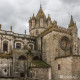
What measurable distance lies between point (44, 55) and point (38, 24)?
14326 mm

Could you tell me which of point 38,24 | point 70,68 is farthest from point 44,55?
point 38,24

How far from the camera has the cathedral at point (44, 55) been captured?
31234mm

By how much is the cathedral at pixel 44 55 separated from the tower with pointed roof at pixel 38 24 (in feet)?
20.1

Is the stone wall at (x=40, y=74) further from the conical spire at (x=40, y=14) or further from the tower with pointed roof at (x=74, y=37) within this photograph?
the conical spire at (x=40, y=14)

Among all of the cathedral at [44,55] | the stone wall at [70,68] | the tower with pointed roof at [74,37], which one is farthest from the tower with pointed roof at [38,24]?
the stone wall at [70,68]

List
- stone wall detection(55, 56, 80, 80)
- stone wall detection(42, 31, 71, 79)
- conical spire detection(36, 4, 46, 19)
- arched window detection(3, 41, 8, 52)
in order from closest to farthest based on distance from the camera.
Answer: stone wall detection(55, 56, 80, 80)
stone wall detection(42, 31, 71, 79)
arched window detection(3, 41, 8, 52)
conical spire detection(36, 4, 46, 19)

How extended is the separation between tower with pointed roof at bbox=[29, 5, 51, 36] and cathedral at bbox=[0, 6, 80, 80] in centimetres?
613

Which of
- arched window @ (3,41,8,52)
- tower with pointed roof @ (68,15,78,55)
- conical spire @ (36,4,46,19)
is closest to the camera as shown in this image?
tower with pointed roof @ (68,15,78,55)

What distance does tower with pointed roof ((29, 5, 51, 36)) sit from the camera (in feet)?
158

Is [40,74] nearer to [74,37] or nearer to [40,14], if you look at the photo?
[74,37]

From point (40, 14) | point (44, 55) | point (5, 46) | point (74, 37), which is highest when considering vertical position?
point (40, 14)

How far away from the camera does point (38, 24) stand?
48719 mm

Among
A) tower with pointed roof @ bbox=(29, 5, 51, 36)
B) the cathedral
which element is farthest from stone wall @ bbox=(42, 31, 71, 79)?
tower with pointed roof @ bbox=(29, 5, 51, 36)

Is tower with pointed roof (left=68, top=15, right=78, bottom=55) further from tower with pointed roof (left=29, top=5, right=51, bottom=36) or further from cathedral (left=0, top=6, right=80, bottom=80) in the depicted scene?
tower with pointed roof (left=29, top=5, right=51, bottom=36)
